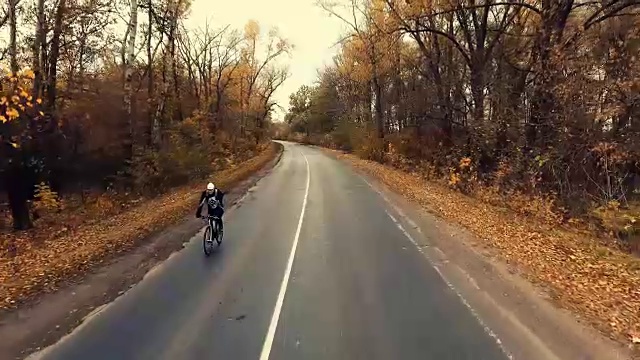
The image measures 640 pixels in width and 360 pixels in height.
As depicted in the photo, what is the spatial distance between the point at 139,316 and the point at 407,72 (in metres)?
36.9

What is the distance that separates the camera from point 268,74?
68.3 meters

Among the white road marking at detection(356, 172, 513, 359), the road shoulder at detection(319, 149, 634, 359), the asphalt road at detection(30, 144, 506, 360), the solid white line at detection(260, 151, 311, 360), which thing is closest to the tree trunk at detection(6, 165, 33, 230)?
the asphalt road at detection(30, 144, 506, 360)

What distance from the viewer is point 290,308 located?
23.5 ft

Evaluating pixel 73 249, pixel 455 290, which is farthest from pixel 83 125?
pixel 455 290

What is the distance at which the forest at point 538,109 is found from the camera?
1419cm

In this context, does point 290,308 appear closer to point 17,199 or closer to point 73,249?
point 73,249

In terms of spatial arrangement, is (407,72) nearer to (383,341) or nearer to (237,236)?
(237,236)

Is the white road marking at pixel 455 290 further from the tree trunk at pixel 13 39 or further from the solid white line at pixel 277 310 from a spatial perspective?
the tree trunk at pixel 13 39

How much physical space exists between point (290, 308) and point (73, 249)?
6.53 m

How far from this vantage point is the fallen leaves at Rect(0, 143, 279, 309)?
8367mm

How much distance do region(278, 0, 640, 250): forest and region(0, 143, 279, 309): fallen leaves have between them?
1186cm

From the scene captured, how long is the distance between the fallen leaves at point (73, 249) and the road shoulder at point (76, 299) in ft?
0.92

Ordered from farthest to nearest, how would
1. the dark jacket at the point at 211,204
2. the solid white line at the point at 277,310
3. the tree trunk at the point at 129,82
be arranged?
1. the tree trunk at the point at 129,82
2. the dark jacket at the point at 211,204
3. the solid white line at the point at 277,310

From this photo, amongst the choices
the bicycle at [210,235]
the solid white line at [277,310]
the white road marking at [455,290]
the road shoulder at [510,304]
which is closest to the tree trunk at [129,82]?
the bicycle at [210,235]
